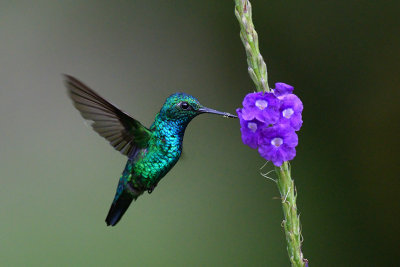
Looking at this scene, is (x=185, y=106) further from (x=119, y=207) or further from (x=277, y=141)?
(x=119, y=207)

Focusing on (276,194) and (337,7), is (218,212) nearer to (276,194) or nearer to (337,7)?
(276,194)

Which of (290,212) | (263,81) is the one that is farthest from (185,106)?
(290,212)

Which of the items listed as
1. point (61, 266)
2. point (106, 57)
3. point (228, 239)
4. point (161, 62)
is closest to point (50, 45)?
point (106, 57)

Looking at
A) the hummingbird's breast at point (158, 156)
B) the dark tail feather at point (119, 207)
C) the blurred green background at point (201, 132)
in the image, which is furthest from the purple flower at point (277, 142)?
the blurred green background at point (201, 132)

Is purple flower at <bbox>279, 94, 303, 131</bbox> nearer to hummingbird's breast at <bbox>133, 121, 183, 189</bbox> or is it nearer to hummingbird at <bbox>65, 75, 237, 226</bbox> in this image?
hummingbird at <bbox>65, 75, 237, 226</bbox>

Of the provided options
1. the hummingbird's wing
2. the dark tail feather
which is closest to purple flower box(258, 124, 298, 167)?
the hummingbird's wing
